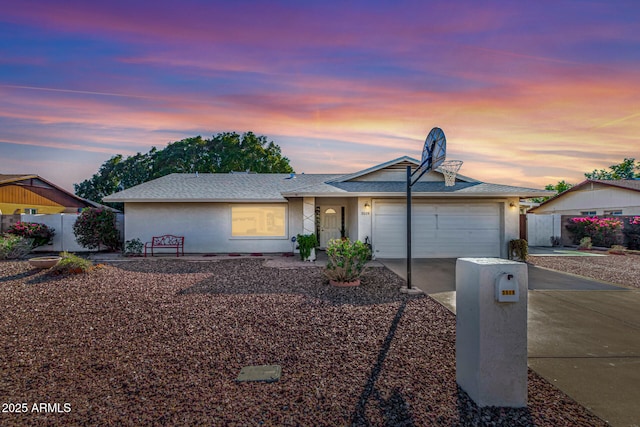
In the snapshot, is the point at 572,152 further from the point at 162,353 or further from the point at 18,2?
the point at 18,2

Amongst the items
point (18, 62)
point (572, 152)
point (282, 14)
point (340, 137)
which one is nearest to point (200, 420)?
point (282, 14)

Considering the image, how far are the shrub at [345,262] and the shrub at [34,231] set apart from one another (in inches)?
480

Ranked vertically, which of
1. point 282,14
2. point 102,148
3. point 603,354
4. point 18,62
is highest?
point 282,14

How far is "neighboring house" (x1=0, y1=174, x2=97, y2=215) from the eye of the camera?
69.0 feet

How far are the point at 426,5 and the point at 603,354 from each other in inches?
261

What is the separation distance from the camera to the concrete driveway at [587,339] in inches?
111

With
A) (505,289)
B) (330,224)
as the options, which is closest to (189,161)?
(330,224)

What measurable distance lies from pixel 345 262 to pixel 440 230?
19.4ft

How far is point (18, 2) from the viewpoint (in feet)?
20.0

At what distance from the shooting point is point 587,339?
162 inches

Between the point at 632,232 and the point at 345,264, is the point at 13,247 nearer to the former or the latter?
the point at 345,264

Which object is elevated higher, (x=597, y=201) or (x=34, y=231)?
(x=597, y=201)

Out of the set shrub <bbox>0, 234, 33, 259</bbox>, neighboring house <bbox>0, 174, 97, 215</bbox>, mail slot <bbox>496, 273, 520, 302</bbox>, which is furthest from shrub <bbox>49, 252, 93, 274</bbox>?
neighboring house <bbox>0, 174, 97, 215</bbox>

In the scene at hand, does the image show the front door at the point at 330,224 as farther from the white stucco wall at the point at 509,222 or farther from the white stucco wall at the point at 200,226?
the white stucco wall at the point at 509,222
